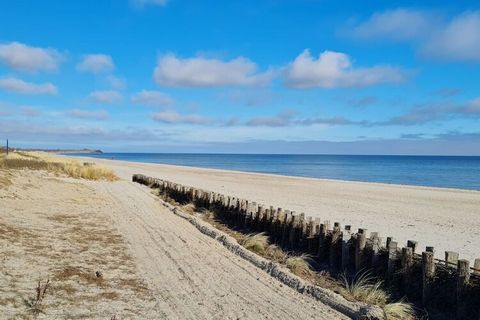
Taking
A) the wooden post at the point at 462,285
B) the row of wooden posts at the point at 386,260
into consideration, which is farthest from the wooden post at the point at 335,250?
the wooden post at the point at 462,285

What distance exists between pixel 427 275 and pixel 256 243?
3673 millimetres

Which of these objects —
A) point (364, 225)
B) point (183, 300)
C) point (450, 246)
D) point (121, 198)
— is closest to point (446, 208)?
point (364, 225)

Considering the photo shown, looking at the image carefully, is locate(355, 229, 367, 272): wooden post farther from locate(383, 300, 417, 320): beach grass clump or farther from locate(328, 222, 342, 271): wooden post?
locate(383, 300, 417, 320): beach grass clump

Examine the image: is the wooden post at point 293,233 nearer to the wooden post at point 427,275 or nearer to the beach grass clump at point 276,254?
the beach grass clump at point 276,254

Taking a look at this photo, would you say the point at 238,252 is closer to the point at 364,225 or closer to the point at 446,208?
the point at 364,225

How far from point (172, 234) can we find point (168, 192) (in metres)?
9.29

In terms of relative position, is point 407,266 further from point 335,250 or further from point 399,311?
point 335,250

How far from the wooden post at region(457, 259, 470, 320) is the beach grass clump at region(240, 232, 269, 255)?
383cm

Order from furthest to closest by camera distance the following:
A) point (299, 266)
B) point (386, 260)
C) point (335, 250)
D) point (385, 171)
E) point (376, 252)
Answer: point (385, 171), point (335, 250), point (299, 266), point (376, 252), point (386, 260)

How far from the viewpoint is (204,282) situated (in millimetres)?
6594

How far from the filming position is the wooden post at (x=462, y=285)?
5.49 metres

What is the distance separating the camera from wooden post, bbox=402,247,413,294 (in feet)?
20.7

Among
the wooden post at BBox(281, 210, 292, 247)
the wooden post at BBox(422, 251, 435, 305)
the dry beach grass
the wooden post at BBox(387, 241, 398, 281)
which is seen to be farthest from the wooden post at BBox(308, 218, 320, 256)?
the wooden post at BBox(422, 251, 435, 305)

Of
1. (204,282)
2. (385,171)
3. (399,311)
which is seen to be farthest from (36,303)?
(385,171)
